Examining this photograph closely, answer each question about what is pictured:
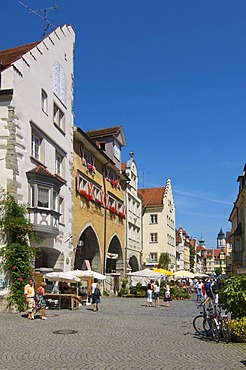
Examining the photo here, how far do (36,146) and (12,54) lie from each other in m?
5.64

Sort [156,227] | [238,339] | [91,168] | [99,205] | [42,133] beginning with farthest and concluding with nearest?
[156,227], [99,205], [91,168], [42,133], [238,339]

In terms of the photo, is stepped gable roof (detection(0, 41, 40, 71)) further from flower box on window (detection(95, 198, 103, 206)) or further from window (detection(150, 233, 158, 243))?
window (detection(150, 233, 158, 243))

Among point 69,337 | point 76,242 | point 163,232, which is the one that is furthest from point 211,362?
point 163,232

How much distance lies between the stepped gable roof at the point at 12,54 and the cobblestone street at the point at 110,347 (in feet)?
39.8

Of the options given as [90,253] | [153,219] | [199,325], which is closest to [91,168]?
[90,253]

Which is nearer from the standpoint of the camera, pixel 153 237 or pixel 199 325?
pixel 199 325

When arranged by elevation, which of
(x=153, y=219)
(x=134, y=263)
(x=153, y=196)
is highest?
(x=153, y=196)

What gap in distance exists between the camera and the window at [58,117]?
98.4 feet

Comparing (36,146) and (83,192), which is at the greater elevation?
(36,146)

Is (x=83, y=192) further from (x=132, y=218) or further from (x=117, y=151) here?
(x=132, y=218)

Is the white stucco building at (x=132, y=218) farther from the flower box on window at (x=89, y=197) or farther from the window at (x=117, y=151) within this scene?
the flower box on window at (x=89, y=197)

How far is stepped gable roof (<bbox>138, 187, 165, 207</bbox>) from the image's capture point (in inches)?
2867

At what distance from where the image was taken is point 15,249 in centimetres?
2222

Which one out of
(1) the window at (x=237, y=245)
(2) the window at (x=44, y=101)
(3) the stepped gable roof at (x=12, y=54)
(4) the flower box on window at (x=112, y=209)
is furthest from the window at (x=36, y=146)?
(1) the window at (x=237, y=245)
